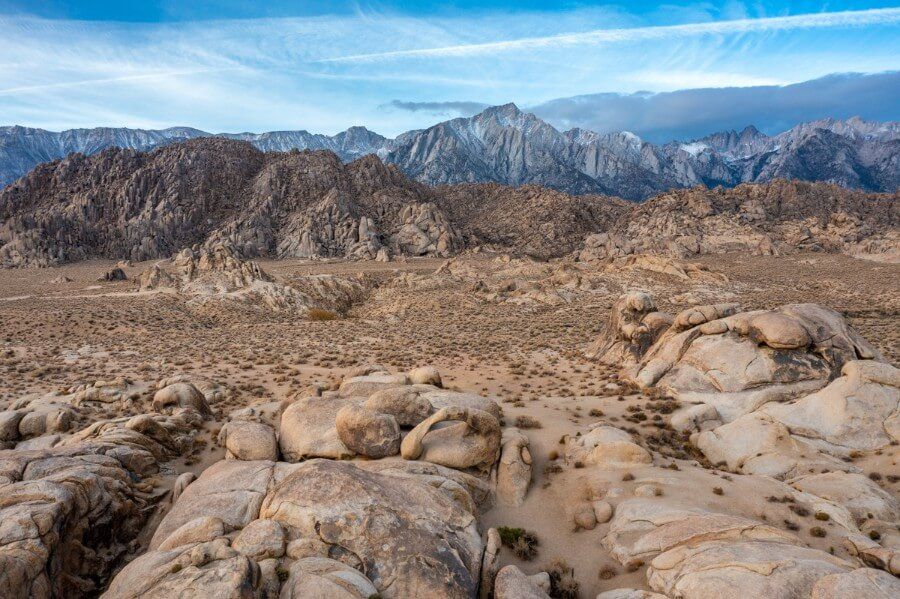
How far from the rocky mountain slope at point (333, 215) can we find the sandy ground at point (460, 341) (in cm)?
3724

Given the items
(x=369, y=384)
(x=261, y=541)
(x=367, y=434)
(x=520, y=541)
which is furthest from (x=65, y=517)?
(x=369, y=384)

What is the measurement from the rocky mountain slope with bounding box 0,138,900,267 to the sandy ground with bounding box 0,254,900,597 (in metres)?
37.2

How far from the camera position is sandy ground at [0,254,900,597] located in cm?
1404

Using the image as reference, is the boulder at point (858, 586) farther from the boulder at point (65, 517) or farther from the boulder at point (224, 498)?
the boulder at point (65, 517)

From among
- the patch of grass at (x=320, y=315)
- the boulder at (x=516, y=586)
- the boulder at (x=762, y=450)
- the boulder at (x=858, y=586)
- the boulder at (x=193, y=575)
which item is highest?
the boulder at (x=193, y=575)

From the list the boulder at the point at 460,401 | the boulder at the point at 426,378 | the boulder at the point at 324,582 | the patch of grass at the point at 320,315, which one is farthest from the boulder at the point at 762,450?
the patch of grass at the point at 320,315

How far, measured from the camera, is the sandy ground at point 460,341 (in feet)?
46.1

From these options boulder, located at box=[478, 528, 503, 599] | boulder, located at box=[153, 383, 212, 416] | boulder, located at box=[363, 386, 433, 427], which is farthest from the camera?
boulder, located at box=[153, 383, 212, 416]

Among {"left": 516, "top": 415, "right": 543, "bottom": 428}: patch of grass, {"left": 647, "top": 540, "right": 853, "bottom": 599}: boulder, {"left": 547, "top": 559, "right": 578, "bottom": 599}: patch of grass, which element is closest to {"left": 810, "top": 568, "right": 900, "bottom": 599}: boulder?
{"left": 647, "top": 540, "right": 853, "bottom": 599}: boulder

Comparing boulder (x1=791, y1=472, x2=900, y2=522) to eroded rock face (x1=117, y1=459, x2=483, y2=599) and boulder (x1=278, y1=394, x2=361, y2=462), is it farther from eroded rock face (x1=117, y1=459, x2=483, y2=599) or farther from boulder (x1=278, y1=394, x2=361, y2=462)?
boulder (x1=278, y1=394, x2=361, y2=462)

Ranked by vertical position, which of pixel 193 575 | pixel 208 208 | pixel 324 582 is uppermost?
pixel 208 208

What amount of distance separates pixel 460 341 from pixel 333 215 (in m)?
90.3

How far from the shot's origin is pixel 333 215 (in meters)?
116

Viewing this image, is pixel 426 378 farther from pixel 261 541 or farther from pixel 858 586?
pixel 858 586
